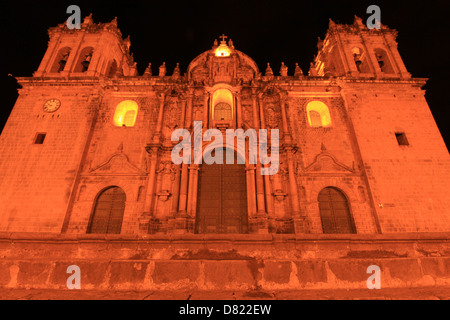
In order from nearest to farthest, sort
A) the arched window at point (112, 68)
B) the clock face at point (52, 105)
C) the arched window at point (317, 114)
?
the clock face at point (52, 105) < the arched window at point (317, 114) < the arched window at point (112, 68)

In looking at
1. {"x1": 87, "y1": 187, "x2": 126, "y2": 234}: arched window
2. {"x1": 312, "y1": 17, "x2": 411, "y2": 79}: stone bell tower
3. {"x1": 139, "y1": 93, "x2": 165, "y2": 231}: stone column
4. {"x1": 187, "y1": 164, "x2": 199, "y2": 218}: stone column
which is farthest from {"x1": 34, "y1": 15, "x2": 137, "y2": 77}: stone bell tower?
{"x1": 312, "y1": 17, "x2": 411, "y2": 79}: stone bell tower

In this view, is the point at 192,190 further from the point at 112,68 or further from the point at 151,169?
the point at 112,68

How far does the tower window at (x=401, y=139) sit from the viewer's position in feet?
51.1

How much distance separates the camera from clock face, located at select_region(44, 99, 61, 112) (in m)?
16.5

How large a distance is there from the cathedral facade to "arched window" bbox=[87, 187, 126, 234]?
0.05 m

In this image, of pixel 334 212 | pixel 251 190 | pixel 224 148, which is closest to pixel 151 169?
pixel 224 148

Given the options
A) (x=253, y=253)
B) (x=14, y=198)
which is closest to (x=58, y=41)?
(x=14, y=198)

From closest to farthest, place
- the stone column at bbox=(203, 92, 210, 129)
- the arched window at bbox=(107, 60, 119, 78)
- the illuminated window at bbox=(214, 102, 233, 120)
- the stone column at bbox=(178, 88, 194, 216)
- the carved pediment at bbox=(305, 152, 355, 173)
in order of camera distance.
→ the stone column at bbox=(178, 88, 194, 216)
the carved pediment at bbox=(305, 152, 355, 173)
the stone column at bbox=(203, 92, 210, 129)
the illuminated window at bbox=(214, 102, 233, 120)
the arched window at bbox=(107, 60, 119, 78)

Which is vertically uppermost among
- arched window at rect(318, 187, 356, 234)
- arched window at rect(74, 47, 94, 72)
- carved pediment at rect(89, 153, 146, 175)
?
arched window at rect(74, 47, 94, 72)

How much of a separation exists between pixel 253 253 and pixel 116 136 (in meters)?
12.4

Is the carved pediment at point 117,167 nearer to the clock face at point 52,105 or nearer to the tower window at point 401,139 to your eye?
the clock face at point 52,105

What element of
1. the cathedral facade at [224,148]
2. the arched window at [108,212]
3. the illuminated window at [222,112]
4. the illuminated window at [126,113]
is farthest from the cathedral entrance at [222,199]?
the illuminated window at [126,113]

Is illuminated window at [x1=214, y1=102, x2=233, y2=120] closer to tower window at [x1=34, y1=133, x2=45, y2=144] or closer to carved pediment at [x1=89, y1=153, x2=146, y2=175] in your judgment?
carved pediment at [x1=89, y1=153, x2=146, y2=175]

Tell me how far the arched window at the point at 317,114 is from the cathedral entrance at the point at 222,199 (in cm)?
598
